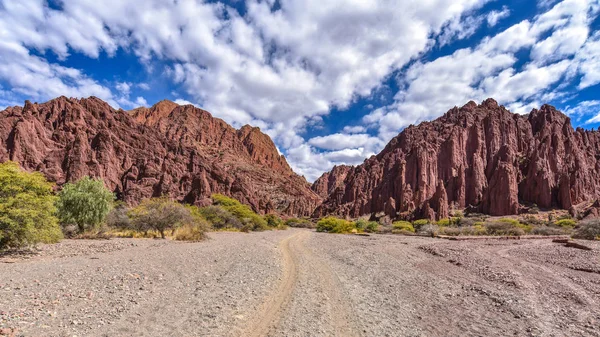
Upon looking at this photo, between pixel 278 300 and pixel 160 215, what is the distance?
82.5ft

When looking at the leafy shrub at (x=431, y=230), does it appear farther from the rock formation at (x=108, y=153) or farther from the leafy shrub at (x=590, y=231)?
the rock formation at (x=108, y=153)

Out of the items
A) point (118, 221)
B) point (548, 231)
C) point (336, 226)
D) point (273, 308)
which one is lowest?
point (273, 308)

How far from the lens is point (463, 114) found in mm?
147625

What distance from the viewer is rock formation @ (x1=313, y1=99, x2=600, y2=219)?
89125mm

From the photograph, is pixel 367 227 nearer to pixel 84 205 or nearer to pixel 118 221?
pixel 118 221

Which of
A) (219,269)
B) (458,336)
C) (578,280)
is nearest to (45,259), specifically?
(219,269)

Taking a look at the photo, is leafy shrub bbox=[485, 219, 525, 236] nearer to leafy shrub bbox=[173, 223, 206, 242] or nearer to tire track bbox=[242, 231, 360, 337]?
leafy shrub bbox=[173, 223, 206, 242]

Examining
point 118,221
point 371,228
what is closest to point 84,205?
point 118,221

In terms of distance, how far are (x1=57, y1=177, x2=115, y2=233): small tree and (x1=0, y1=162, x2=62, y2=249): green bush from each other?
11612 millimetres

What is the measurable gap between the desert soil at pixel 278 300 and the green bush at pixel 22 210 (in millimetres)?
1208

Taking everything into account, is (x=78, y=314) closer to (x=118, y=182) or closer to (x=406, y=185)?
(x=118, y=182)

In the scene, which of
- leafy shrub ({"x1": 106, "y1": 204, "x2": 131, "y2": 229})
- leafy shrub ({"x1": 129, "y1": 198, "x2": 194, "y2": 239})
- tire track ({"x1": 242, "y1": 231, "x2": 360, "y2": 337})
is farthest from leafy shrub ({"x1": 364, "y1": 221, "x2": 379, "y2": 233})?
tire track ({"x1": 242, "y1": 231, "x2": 360, "y2": 337})

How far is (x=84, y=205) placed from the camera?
27.4 m

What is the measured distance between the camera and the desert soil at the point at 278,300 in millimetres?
6716
